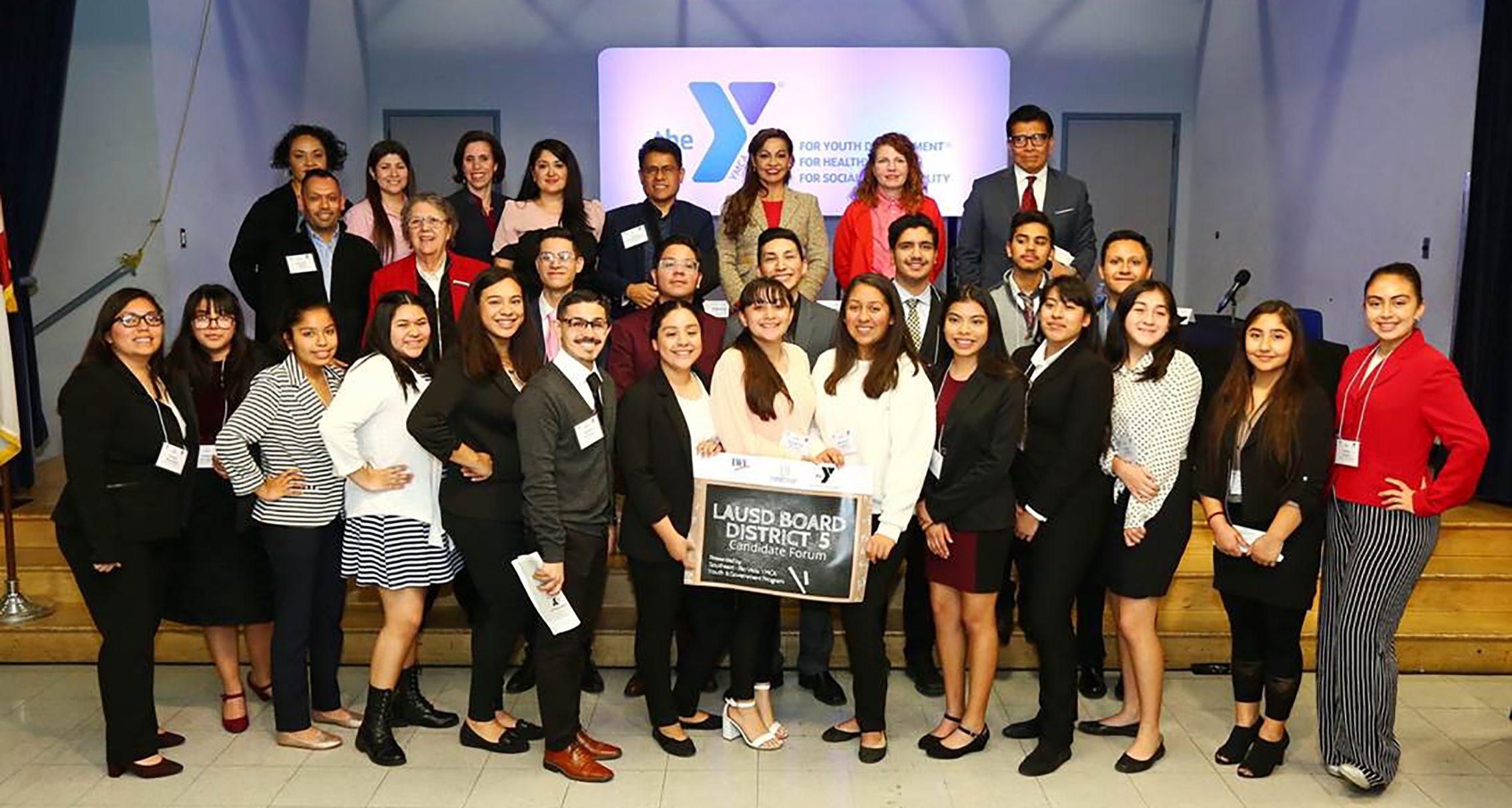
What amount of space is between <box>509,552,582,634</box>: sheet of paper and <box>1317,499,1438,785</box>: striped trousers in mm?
2356

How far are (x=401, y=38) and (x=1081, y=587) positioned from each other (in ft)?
25.5

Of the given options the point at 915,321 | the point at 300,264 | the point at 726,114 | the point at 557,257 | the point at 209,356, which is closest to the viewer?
the point at 209,356

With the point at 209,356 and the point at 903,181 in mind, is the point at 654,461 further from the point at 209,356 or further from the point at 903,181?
the point at 903,181

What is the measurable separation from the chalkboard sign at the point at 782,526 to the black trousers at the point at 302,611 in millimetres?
1244

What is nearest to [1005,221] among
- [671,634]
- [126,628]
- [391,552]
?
[671,634]

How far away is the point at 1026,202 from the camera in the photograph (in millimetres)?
4988

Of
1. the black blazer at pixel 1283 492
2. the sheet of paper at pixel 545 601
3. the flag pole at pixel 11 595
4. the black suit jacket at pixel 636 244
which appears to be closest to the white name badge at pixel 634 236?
the black suit jacket at pixel 636 244

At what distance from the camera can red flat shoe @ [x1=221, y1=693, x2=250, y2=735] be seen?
4.09 meters

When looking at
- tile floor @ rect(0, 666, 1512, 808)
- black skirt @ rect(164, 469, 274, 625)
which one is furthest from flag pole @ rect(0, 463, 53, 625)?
black skirt @ rect(164, 469, 274, 625)

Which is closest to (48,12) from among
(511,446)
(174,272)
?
(174,272)

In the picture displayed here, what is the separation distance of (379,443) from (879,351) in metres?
1.60

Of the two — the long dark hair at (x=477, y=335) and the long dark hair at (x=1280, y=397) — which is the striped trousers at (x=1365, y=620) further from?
the long dark hair at (x=477, y=335)

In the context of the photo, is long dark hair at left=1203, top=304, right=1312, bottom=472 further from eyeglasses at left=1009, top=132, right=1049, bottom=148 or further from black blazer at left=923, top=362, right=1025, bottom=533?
eyeglasses at left=1009, top=132, right=1049, bottom=148

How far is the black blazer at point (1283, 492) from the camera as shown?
11.3 ft
